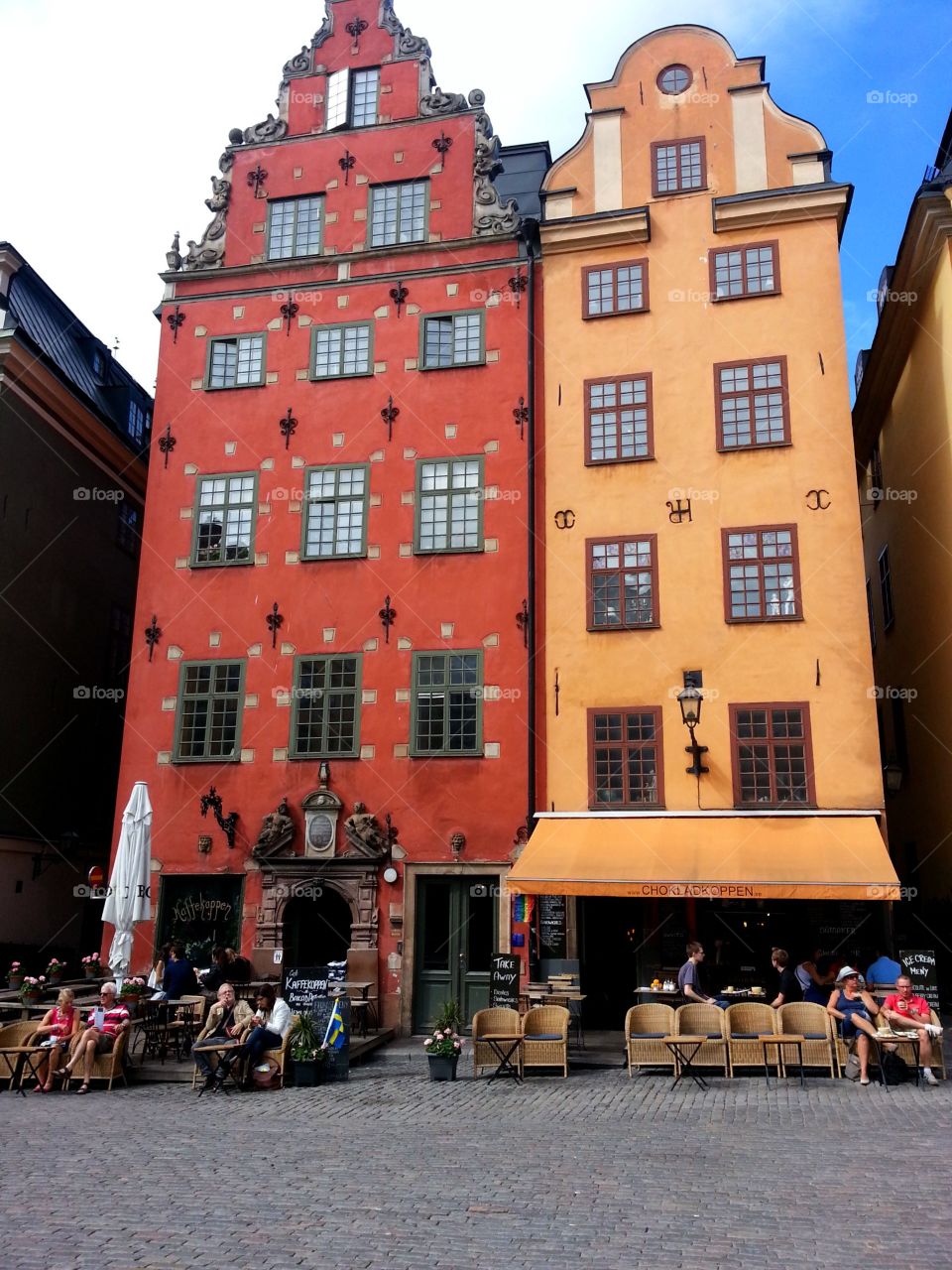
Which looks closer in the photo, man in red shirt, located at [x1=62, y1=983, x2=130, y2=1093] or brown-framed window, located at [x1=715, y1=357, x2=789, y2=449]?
man in red shirt, located at [x1=62, y1=983, x2=130, y2=1093]

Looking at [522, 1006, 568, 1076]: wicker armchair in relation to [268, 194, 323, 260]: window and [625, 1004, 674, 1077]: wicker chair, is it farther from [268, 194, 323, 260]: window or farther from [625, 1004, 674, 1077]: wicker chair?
[268, 194, 323, 260]: window

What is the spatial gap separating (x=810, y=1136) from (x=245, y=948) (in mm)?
11924

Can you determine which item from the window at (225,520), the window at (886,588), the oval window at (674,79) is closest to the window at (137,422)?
the window at (225,520)

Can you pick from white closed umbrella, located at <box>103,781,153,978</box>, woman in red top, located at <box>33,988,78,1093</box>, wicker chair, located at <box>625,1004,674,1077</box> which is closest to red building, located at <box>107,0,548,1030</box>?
white closed umbrella, located at <box>103,781,153,978</box>

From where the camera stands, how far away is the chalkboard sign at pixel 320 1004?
15.1m

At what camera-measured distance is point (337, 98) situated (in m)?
24.0

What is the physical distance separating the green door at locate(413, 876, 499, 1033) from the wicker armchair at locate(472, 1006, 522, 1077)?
12.8 ft

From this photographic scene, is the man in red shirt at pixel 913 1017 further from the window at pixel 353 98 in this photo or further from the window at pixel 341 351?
the window at pixel 353 98

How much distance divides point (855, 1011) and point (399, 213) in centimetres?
1731

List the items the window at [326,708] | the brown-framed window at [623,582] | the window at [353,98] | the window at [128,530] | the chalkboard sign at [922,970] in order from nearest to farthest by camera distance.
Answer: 1. the chalkboard sign at [922,970]
2. the brown-framed window at [623,582]
3. the window at [326,708]
4. the window at [353,98]
5. the window at [128,530]

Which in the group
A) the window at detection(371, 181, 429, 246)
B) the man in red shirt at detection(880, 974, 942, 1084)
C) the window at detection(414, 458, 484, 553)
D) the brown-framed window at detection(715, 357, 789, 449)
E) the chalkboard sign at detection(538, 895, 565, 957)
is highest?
the window at detection(371, 181, 429, 246)

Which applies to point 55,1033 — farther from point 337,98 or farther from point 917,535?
point 337,98

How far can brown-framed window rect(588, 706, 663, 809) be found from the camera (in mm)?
19000

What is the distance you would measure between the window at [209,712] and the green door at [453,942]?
4.63 meters
